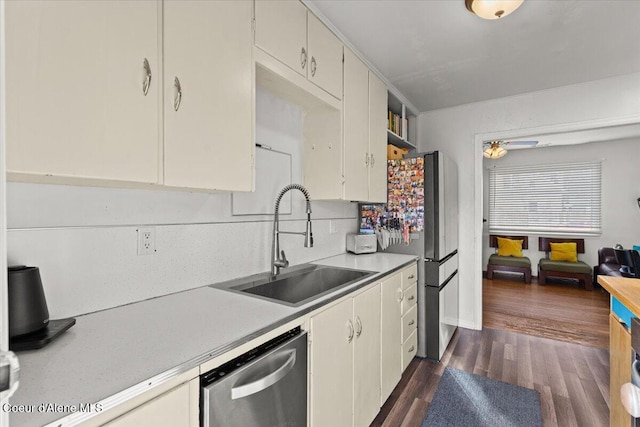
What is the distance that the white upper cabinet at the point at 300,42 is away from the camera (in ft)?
4.73

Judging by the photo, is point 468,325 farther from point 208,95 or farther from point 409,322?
point 208,95

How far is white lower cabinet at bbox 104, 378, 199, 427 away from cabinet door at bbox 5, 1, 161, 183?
0.61 meters

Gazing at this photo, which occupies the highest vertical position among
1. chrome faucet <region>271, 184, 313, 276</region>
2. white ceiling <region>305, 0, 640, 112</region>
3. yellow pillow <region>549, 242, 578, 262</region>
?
white ceiling <region>305, 0, 640, 112</region>

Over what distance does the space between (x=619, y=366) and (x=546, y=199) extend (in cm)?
526

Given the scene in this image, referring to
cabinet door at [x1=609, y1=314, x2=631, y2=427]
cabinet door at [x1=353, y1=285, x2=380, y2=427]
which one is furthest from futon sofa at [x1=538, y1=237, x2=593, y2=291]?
cabinet door at [x1=353, y1=285, x2=380, y2=427]

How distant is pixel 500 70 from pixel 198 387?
3.09m

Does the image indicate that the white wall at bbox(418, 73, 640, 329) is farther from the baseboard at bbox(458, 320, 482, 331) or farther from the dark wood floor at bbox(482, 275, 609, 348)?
the dark wood floor at bbox(482, 275, 609, 348)

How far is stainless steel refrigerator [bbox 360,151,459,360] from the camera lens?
256cm

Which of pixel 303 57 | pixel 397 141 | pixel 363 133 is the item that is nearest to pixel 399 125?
pixel 397 141

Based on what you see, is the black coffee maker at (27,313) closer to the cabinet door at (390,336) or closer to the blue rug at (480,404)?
the cabinet door at (390,336)

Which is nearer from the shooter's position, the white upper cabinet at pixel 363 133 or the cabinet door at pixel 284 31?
the cabinet door at pixel 284 31

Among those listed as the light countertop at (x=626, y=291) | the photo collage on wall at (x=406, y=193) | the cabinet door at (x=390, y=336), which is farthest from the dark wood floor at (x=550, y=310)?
the light countertop at (x=626, y=291)

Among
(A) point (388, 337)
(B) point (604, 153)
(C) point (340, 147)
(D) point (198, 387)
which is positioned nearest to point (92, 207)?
(D) point (198, 387)

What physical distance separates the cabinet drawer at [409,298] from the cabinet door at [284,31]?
167 cm
